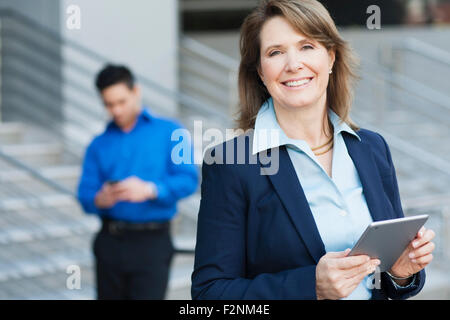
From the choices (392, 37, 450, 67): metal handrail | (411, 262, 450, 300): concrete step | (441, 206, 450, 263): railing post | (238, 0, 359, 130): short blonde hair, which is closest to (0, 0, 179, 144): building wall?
(392, 37, 450, 67): metal handrail

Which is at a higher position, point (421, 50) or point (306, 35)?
point (421, 50)

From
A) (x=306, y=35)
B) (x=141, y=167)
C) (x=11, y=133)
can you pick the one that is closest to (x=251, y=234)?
(x=306, y=35)

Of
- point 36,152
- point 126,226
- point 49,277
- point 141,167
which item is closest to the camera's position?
point 126,226

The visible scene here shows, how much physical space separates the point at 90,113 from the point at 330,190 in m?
4.40

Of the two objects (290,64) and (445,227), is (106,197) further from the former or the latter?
(445,227)

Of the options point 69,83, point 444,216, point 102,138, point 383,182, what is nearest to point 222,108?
point 69,83

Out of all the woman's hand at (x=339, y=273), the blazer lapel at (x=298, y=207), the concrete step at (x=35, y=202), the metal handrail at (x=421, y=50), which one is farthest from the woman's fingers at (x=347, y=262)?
the metal handrail at (x=421, y=50)

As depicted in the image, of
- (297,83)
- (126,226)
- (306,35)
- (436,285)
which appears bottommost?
(436,285)

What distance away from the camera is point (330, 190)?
6.43 feet

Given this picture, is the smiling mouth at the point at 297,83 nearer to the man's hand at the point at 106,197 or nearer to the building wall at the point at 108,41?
the man's hand at the point at 106,197

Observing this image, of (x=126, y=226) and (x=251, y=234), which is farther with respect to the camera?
(x=126, y=226)

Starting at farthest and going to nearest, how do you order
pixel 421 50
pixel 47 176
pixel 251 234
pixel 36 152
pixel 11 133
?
pixel 421 50 < pixel 11 133 < pixel 36 152 < pixel 47 176 < pixel 251 234

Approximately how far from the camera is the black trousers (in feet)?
12.5

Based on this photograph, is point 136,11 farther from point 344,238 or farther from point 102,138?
point 344,238
